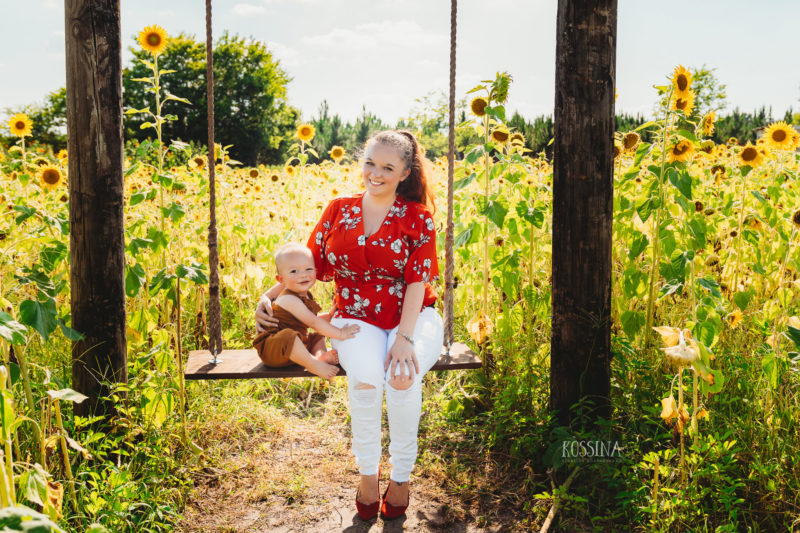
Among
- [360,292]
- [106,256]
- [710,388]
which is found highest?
[106,256]

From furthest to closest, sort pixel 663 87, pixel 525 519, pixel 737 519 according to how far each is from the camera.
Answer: pixel 663 87 < pixel 525 519 < pixel 737 519

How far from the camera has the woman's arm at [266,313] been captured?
8.58ft

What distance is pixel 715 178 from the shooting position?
4711 mm

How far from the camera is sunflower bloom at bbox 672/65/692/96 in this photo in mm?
2838

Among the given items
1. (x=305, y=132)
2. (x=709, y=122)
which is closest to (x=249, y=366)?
(x=709, y=122)

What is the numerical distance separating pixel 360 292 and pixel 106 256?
114 cm

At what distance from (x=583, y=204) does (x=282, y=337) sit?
144cm

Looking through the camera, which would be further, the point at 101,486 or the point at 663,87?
the point at 663,87

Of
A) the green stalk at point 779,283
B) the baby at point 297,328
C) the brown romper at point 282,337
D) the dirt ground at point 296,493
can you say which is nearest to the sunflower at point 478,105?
the baby at point 297,328

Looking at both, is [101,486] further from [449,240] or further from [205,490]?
[449,240]

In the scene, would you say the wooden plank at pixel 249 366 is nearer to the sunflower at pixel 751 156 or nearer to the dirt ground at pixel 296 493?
the dirt ground at pixel 296 493

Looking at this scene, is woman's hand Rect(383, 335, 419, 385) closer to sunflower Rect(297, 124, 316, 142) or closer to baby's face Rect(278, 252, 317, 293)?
baby's face Rect(278, 252, 317, 293)

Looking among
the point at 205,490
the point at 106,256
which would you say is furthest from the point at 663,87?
the point at 205,490

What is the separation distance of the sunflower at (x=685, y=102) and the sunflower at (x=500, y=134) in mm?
883
